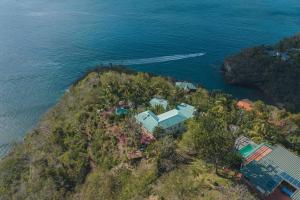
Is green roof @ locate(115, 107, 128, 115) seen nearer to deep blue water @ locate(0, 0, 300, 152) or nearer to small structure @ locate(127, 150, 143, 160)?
small structure @ locate(127, 150, 143, 160)

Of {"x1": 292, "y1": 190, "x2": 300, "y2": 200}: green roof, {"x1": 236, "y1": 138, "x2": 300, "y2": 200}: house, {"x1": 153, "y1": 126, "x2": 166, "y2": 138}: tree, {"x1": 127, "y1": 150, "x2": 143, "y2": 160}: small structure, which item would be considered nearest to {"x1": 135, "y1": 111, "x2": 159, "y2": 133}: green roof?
{"x1": 153, "y1": 126, "x2": 166, "y2": 138}: tree

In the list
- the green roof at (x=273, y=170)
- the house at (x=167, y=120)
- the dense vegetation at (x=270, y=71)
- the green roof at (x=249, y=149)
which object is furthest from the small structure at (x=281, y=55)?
the green roof at (x=273, y=170)

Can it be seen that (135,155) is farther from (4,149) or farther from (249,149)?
(4,149)

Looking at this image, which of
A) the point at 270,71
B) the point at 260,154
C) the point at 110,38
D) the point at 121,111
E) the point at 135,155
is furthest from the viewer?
the point at 110,38

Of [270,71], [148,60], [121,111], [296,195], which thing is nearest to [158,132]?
[121,111]

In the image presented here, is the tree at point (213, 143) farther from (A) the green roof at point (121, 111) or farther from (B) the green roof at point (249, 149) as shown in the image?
(A) the green roof at point (121, 111)
